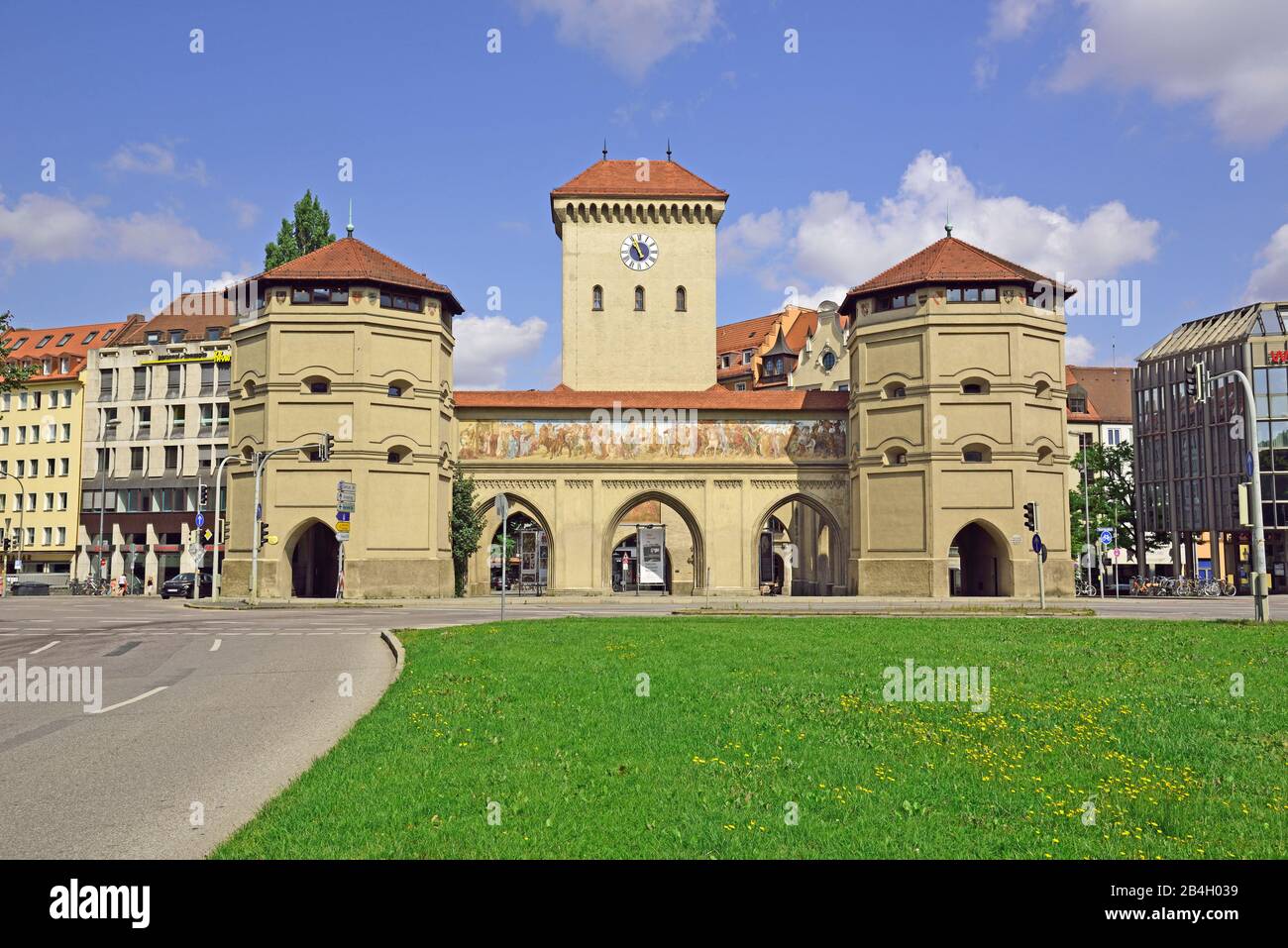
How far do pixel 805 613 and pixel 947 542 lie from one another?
60.0ft

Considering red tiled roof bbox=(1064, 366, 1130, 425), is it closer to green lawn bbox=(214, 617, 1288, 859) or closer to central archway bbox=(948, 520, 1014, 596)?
central archway bbox=(948, 520, 1014, 596)

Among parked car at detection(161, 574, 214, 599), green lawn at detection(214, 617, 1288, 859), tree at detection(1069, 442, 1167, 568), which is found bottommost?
parked car at detection(161, 574, 214, 599)

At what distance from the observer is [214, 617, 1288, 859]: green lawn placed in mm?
5844

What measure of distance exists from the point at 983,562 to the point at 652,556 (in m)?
20.8

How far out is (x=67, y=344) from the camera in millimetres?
83500

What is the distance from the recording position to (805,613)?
30797mm

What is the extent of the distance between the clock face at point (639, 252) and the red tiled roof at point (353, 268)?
1527 cm

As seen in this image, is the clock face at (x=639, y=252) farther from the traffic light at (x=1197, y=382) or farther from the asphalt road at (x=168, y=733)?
the traffic light at (x=1197, y=382)

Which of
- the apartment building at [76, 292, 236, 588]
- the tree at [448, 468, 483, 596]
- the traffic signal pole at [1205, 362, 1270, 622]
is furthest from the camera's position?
the apartment building at [76, 292, 236, 588]

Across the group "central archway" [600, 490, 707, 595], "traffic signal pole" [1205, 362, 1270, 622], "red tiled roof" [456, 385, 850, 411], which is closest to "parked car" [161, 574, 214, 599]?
"red tiled roof" [456, 385, 850, 411]

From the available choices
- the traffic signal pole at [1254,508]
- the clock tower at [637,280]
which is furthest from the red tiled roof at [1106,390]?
the traffic signal pole at [1254,508]

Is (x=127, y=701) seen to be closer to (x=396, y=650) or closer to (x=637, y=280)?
(x=396, y=650)

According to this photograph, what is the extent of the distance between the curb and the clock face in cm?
4248

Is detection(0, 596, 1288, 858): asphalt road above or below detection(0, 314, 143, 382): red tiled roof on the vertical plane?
below
